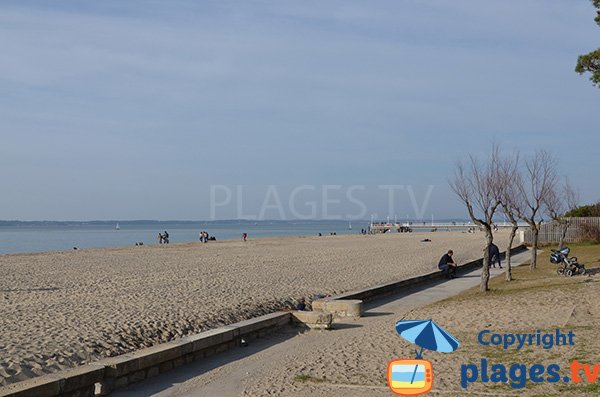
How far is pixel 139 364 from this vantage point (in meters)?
9.23

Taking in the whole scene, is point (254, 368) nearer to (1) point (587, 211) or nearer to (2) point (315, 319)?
(2) point (315, 319)

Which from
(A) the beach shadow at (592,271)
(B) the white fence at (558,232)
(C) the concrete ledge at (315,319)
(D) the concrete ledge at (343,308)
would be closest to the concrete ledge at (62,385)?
(C) the concrete ledge at (315,319)

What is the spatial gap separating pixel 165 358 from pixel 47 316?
4860 mm

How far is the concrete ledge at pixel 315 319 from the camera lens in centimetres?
1312

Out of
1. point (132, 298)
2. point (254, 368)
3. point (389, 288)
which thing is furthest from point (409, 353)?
point (132, 298)

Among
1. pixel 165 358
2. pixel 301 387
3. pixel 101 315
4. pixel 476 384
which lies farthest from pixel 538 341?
A: pixel 101 315

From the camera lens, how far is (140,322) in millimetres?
12766

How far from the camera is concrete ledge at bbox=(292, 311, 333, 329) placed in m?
13.1

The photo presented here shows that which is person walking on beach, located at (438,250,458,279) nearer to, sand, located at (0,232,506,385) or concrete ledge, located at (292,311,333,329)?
sand, located at (0,232,506,385)

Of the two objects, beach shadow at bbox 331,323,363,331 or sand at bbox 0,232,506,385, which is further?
beach shadow at bbox 331,323,363,331

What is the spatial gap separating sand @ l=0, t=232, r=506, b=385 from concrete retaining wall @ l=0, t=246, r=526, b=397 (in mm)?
950

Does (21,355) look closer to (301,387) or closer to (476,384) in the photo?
(301,387)

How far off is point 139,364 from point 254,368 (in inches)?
64.0

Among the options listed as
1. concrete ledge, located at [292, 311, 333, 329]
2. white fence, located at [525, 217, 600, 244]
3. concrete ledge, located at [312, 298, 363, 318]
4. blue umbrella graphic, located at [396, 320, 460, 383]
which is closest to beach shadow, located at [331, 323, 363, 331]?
concrete ledge, located at [292, 311, 333, 329]
